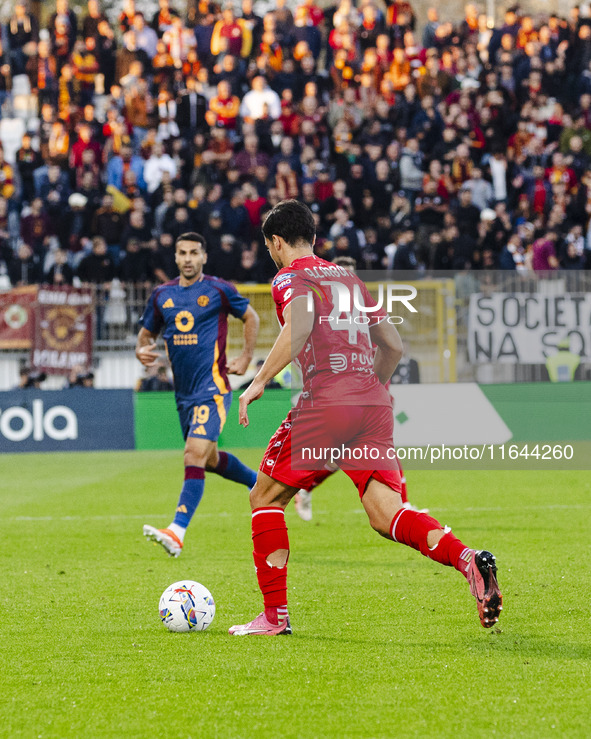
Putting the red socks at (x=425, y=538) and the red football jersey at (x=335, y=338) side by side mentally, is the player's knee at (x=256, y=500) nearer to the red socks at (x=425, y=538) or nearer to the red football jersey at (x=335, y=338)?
the red football jersey at (x=335, y=338)

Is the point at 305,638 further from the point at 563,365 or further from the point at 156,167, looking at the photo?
the point at 156,167

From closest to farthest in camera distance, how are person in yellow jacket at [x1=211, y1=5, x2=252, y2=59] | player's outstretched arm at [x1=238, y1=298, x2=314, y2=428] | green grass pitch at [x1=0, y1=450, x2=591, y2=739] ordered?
green grass pitch at [x1=0, y1=450, x2=591, y2=739]
player's outstretched arm at [x1=238, y1=298, x2=314, y2=428]
person in yellow jacket at [x1=211, y1=5, x2=252, y2=59]

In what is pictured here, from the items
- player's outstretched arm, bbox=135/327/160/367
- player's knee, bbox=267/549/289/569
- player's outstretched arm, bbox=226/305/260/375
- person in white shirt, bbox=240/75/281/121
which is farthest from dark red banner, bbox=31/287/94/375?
player's knee, bbox=267/549/289/569

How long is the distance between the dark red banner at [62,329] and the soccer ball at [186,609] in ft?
39.8

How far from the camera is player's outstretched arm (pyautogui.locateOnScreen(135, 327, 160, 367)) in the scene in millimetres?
8555

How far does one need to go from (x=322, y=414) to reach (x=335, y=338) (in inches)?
14.5

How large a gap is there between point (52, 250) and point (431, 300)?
6.09 metres

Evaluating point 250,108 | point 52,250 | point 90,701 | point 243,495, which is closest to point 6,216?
point 52,250

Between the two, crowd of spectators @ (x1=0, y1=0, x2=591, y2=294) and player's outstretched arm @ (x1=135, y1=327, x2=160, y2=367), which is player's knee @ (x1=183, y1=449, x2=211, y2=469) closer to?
player's outstretched arm @ (x1=135, y1=327, x2=160, y2=367)

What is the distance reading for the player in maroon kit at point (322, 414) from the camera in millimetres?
5320

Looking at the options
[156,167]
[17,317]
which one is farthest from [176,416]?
[156,167]

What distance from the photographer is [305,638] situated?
18.0ft

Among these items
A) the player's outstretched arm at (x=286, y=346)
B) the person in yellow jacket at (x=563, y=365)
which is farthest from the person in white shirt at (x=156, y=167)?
the player's outstretched arm at (x=286, y=346)

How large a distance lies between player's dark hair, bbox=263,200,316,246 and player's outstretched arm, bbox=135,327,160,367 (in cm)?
308
